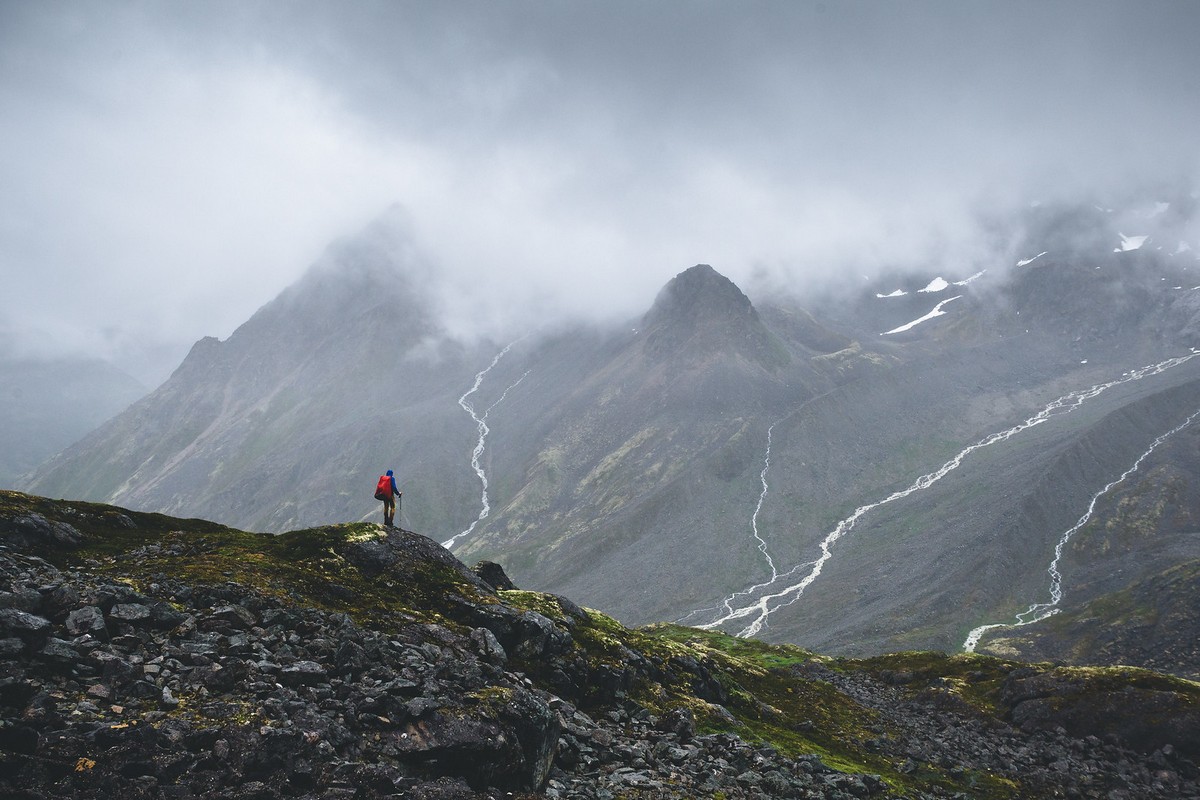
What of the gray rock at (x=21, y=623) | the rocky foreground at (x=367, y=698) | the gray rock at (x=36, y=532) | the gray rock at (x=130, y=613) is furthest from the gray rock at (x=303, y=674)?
the gray rock at (x=36, y=532)

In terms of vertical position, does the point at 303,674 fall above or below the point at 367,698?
above

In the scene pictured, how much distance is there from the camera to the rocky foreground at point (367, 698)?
49.5 ft

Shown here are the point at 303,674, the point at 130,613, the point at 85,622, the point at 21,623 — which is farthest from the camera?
the point at 303,674

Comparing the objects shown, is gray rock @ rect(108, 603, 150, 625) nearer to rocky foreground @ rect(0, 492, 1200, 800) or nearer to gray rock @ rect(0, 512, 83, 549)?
rocky foreground @ rect(0, 492, 1200, 800)

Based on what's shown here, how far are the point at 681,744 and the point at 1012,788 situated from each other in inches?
925

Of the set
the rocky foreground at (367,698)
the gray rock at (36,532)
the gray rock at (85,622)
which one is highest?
the gray rock at (36,532)

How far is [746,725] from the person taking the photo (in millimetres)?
36281

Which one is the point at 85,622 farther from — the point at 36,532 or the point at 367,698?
the point at 36,532

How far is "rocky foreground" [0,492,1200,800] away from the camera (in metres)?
15.1

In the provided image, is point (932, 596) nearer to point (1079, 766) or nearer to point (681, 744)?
point (1079, 766)

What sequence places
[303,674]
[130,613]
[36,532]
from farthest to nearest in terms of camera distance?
[36,532] < [303,674] < [130,613]

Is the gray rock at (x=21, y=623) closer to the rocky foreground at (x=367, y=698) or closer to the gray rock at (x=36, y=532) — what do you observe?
the rocky foreground at (x=367, y=698)

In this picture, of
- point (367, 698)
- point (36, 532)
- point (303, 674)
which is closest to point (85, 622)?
point (303, 674)

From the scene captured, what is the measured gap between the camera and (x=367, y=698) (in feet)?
62.4
